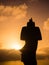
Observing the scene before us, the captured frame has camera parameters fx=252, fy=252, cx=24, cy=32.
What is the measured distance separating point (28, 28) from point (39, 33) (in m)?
0.83

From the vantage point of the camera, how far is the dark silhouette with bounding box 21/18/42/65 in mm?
17156

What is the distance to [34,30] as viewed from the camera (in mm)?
17219

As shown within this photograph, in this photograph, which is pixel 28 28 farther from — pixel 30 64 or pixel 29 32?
pixel 30 64

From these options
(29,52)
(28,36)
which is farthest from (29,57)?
(28,36)

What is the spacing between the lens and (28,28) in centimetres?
1725

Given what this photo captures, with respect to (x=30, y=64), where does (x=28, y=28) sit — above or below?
above

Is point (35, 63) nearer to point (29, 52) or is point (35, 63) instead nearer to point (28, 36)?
point (29, 52)

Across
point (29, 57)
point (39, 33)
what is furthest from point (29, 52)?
point (39, 33)

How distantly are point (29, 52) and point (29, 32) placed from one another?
4.48 ft

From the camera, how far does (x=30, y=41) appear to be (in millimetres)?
17281

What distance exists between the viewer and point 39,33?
17.2 metres

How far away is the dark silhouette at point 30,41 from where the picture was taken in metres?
17.2

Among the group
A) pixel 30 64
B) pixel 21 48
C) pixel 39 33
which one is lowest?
pixel 30 64

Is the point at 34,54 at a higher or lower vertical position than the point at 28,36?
lower
